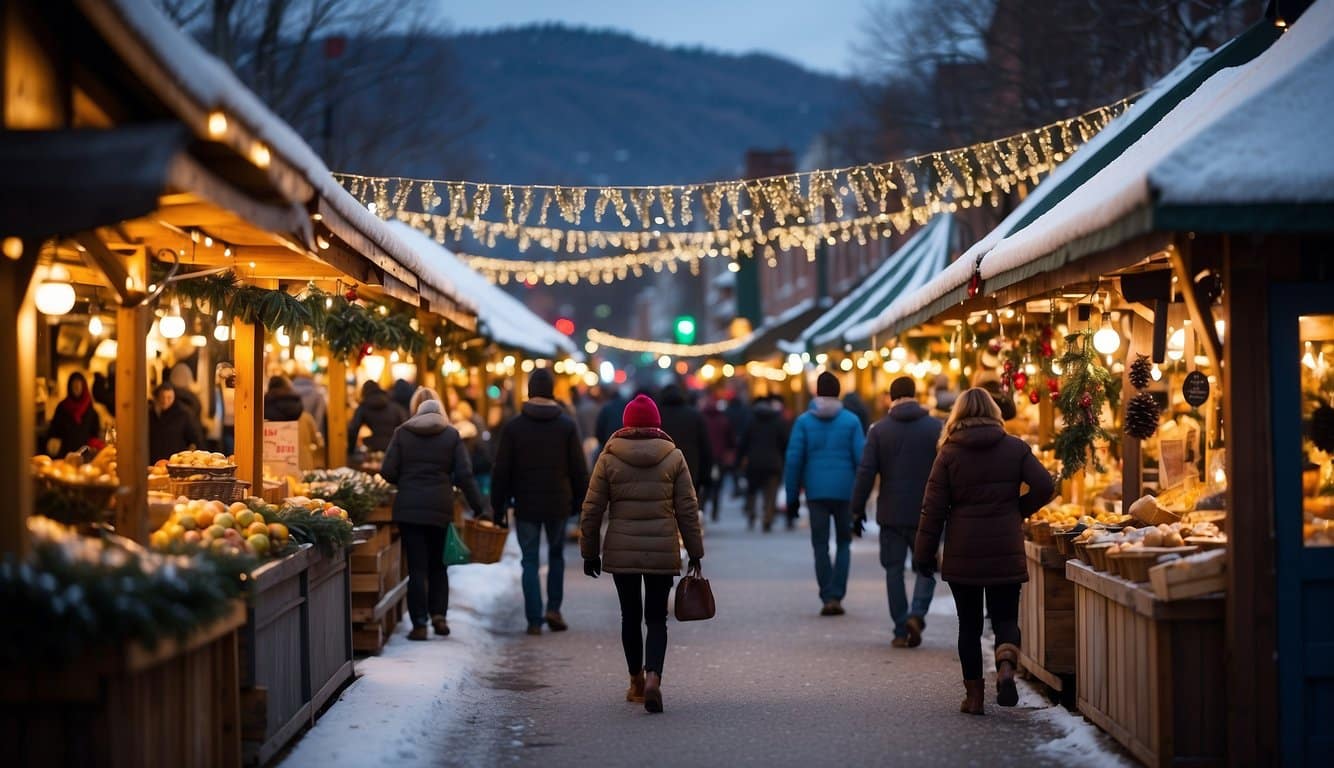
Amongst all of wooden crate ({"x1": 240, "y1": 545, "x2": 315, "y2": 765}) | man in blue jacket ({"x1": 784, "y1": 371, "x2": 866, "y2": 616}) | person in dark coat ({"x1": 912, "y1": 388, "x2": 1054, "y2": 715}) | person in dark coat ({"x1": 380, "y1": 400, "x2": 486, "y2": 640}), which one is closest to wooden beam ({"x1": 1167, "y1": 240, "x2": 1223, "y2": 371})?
person in dark coat ({"x1": 912, "y1": 388, "x2": 1054, "y2": 715})

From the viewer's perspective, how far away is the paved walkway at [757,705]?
9.24 metres

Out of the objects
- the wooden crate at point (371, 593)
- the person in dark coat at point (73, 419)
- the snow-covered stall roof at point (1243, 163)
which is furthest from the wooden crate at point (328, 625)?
the person in dark coat at point (73, 419)

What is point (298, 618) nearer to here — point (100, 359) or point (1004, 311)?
point (1004, 311)

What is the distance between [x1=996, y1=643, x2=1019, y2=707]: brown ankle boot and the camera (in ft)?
34.1

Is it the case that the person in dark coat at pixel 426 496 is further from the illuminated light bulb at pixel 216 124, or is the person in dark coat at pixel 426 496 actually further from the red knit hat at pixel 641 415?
the illuminated light bulb at pixel 216 124

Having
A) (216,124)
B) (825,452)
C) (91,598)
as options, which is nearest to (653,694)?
(91,598)

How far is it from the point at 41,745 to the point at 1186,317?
27.3ft

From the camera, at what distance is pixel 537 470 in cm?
1429

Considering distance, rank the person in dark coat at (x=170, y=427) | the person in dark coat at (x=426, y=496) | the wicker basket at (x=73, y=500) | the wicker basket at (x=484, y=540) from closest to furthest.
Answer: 1. the wicker basket at (x=73, y=500)
2. the person in dark coat at (x=426, y=496)
3. the wicker basket at (x=484, y=540)
4. the person in dark coat at (x=170, y=427)

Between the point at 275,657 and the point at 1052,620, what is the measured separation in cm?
469

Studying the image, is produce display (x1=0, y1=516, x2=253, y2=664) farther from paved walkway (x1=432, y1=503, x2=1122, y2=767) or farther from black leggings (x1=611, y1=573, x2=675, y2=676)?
black leggings (x1=611, y1=573, x2=675, y2=676)

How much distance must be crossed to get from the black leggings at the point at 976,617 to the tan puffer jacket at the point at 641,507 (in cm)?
156

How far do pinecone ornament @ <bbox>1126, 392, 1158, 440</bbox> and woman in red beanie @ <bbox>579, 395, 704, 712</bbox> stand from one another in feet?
10.3

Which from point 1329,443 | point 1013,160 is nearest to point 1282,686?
point 1329,443
